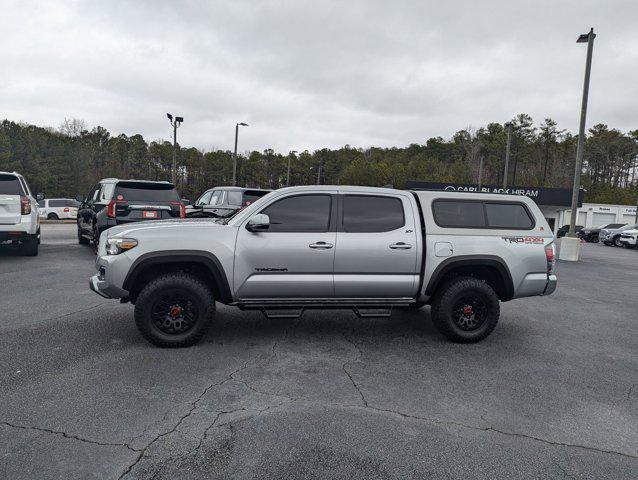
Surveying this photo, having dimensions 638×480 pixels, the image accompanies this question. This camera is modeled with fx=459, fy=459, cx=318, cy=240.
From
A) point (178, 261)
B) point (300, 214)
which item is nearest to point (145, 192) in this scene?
point (178, 261)

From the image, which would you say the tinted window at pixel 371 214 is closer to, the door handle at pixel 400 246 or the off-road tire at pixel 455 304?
the door handle at pixel 400 246

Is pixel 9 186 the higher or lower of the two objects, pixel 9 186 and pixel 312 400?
the higher

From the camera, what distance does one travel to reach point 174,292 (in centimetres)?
497

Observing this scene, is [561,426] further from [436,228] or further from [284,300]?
[284,300]

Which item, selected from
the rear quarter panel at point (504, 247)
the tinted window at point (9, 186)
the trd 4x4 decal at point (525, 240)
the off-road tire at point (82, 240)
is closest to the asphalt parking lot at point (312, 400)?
the rear quarter panel at point (504, 247)

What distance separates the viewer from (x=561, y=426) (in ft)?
11.8

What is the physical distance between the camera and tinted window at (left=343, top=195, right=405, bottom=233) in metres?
5.37

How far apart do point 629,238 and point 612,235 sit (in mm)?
2493

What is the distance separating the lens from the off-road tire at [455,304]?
5449 millimetres

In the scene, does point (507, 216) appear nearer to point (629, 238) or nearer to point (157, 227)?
point (157, 227)

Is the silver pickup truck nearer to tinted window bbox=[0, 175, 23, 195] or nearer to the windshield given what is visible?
the windshield

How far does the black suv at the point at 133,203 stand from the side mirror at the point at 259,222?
6.67 meters

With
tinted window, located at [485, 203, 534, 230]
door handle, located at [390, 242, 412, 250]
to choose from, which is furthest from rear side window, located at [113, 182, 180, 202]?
tinted window, located at [485, 203, 534, 230]

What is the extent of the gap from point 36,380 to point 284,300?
8.09ft
